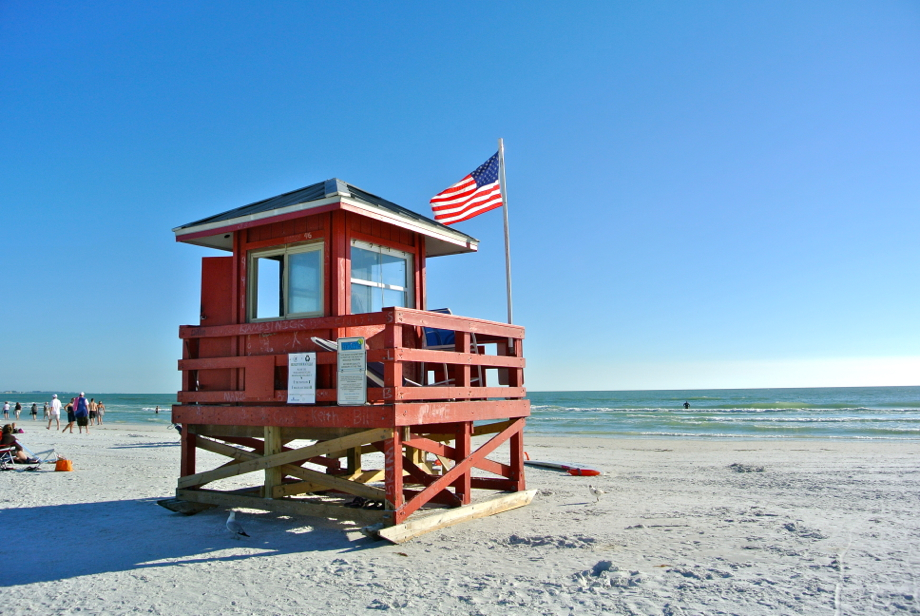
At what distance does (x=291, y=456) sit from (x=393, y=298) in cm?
240

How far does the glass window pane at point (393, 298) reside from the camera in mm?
8867

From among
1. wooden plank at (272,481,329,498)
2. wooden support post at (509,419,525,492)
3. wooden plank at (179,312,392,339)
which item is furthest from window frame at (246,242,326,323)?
wooden support post at (509,419,525,492)

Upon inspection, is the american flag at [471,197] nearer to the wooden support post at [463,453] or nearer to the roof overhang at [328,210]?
the roof overhang at [328,210]

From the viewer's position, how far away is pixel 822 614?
4.77 m

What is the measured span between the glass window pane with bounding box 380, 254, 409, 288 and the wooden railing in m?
0.79

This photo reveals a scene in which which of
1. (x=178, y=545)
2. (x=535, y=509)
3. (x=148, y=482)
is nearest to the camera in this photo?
(x=178, y=545)

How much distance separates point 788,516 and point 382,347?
5549 millimetres

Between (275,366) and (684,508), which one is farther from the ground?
(275,366)

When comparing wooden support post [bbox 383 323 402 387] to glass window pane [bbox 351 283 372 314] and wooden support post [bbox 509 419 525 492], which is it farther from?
wooden support post [bbox 509 419 525 492]

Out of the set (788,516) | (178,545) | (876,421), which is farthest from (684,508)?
(876,421)

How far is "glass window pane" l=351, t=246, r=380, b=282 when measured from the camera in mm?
8398

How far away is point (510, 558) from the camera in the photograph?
21.2ft

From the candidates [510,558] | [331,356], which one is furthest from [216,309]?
[510,558]

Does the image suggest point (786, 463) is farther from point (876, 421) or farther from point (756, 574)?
point (876, 421)
